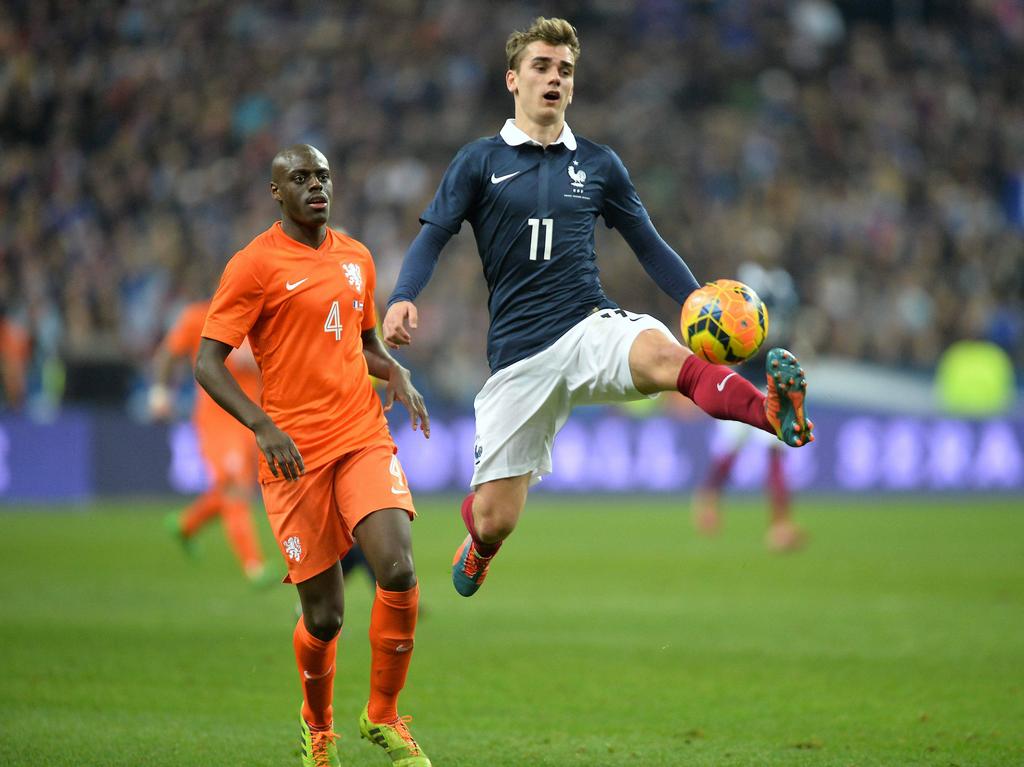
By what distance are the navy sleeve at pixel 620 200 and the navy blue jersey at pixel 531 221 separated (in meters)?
0.01

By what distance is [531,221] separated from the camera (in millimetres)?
6164

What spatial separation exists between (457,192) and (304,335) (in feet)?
3.29

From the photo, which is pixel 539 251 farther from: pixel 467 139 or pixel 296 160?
pixel 467 139

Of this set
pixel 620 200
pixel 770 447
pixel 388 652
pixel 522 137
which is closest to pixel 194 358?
pixel 522 137

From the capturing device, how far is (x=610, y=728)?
6402mm

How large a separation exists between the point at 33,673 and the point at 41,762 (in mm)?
2207

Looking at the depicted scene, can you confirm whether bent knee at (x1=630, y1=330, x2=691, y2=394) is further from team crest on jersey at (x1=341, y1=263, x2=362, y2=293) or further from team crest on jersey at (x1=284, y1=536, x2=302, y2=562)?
team crest on jersey at (x1=284, y1=536, x2=302, y2=562)

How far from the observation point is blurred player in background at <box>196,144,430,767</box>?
546 centimetres

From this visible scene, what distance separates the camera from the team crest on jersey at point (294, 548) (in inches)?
217

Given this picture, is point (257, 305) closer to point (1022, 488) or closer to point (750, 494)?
point (750, 494)

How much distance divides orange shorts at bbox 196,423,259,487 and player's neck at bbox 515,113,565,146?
5089mm

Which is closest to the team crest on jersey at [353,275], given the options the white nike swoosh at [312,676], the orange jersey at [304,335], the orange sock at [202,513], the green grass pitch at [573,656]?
the orange jersey at [304,335]

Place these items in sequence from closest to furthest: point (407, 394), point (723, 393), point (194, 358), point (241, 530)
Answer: point (723, 393) → point (407, 394) → point (194, 358) → point (241, 530)

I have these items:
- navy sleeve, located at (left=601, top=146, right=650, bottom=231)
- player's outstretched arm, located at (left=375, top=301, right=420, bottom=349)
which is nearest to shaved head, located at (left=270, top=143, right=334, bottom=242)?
player's outstretched arm, located at (left=375, top=301, right=420, bottom=349)
